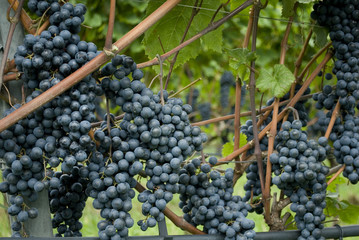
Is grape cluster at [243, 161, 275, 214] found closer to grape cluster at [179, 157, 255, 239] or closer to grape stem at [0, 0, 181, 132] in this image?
grape cluster at [179, 157, 255, 239]

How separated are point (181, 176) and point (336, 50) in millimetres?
538

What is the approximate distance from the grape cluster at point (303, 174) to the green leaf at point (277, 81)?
10cm

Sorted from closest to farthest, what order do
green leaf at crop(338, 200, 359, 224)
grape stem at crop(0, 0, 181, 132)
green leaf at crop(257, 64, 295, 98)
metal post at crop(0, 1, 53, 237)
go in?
grape stem at crop(0, 0, 181, 132) → metal post at crop(0, 1, 53, 237) → green leaf at crop(257, 64, 295, 98) → green leaf at crop(338, 200, 359, 224)

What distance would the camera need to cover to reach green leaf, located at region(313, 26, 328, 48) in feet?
3.80

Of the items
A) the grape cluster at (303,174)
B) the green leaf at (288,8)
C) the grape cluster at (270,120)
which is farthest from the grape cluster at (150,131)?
the green leaf at (288,8)

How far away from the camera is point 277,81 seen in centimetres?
112

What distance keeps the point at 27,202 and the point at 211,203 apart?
14.4 inches

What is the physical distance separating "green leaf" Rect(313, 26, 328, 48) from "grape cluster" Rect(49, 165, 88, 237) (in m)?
0.69

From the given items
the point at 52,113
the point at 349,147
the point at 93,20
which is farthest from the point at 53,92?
the point at 93,20

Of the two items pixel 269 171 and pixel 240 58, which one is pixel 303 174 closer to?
pixel 269 171

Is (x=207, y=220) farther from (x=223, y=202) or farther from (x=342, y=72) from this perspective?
(x=342, y=72)

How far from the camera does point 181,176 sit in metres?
0.92

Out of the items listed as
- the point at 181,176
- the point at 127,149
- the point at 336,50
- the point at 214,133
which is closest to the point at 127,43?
the point at 127,149

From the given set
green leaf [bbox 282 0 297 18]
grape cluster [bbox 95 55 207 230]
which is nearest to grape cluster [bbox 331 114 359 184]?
green leaf [bbox 282 0 297 18]
